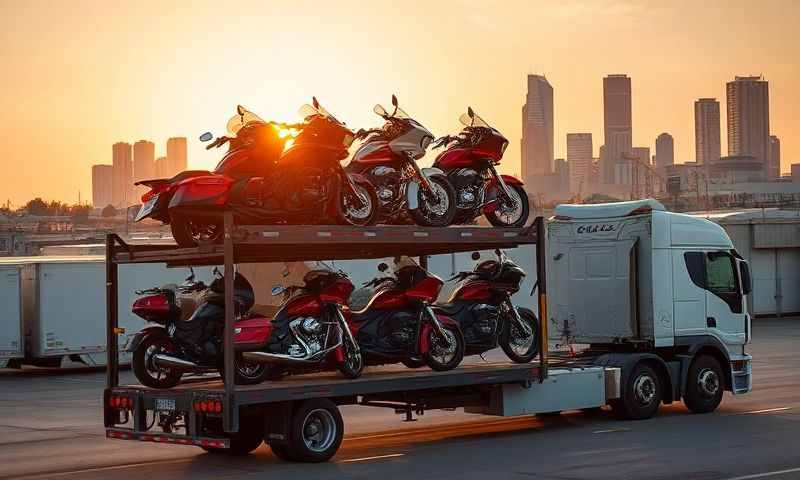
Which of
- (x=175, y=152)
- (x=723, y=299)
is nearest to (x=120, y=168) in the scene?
(x=175, y=152)

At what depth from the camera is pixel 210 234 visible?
14.6 meters

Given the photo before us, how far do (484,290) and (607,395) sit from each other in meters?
2.32

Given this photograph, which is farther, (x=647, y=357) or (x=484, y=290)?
(x=647, y=357)

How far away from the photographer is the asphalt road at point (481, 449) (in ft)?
44.9

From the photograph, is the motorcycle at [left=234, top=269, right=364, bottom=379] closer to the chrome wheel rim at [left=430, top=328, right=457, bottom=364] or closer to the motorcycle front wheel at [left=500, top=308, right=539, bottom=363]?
the chrome wheel rim at [left=430, top=328, right=457, bottom=364]

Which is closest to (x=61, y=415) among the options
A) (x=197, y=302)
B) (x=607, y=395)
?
(x=197, y=302)

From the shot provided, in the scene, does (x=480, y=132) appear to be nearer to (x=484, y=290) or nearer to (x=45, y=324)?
(x=484, y=290)

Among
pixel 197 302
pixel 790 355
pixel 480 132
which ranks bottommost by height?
pixel 790 355

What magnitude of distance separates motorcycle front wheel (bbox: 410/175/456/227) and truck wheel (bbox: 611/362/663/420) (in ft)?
12.1

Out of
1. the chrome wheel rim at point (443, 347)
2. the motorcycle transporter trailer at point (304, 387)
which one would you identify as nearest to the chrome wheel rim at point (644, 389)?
the motorcycle transporter trailer at point (304, 387)

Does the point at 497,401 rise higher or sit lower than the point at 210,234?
lower

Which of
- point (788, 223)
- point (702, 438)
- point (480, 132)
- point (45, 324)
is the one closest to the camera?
point (702, 438)

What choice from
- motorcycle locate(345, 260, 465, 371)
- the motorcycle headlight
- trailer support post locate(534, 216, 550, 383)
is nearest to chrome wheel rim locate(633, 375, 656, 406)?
trailer support post locate(534, 216, 550, 383)

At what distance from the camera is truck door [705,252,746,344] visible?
760 inches
